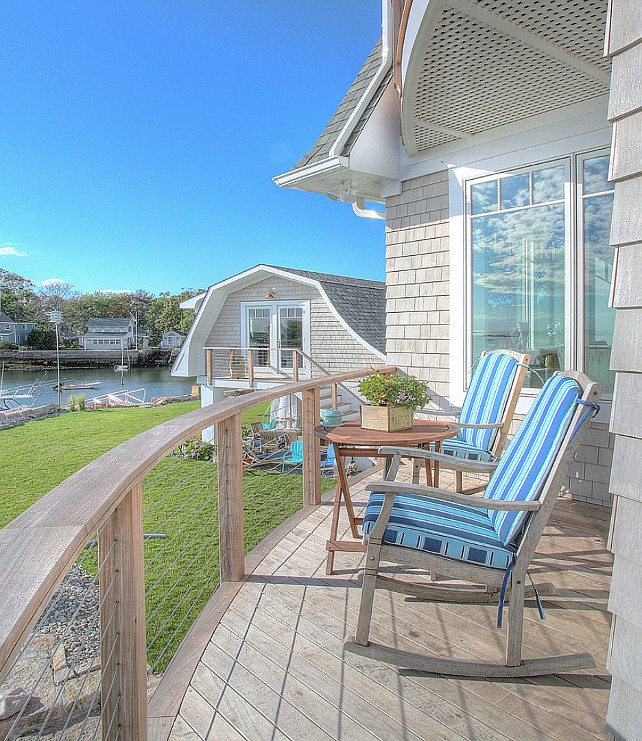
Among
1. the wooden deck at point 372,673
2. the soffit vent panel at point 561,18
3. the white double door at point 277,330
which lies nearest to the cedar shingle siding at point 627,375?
the wooden deck at point 372,673

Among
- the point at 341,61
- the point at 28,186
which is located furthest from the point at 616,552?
the point at 28,186

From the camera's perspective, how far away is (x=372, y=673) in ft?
6.64

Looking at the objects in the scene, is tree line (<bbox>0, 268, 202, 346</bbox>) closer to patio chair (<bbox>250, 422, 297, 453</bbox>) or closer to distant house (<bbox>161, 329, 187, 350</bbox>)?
distant house (<bbox>161, 329, 187, 350</bbox>)

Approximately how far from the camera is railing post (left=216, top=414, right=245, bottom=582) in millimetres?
2719

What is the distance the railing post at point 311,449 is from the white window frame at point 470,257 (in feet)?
5.26

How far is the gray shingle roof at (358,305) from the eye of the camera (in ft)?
44.4

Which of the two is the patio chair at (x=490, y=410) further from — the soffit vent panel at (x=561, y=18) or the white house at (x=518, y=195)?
the soffit vent panel at (x=561, y=18)

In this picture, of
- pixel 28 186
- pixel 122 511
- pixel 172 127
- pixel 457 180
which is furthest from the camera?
pixel 28 186

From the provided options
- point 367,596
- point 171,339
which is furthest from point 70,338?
point 367,596

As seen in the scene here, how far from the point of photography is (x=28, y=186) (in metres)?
82.1

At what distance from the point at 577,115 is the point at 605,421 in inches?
85.3

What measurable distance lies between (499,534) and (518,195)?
125 inches

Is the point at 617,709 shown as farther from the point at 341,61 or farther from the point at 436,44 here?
the point at 341,61

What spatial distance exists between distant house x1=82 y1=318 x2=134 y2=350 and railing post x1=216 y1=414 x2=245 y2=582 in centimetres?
5163
